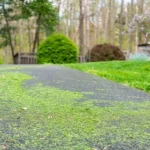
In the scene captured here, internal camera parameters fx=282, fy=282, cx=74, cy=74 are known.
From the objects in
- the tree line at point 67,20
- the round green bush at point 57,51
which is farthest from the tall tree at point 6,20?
the round green bush at point 57,51

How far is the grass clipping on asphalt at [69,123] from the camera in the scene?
4.86 feet

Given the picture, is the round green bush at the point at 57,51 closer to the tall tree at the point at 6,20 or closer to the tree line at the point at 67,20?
the tree line at the point at 67,20

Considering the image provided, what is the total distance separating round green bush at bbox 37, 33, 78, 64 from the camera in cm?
1208

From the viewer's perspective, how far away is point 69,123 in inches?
73.2

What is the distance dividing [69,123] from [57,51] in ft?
34.0

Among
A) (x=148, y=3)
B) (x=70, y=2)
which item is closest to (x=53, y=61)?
(x=148, y=3)

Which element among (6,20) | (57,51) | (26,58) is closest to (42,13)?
(6,20)

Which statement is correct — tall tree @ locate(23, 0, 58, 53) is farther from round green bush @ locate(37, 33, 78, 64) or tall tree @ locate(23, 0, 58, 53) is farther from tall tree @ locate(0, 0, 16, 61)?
round green bush @ locate(37, 33, 78, 64)

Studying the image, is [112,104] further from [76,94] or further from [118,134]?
[118,134]

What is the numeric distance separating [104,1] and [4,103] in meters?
27.9

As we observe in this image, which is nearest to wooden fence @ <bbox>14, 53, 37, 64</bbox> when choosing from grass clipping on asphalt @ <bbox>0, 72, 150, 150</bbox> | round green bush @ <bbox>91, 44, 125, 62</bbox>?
round green bush @ <bbox>91, 44, 125, 62</bbox>

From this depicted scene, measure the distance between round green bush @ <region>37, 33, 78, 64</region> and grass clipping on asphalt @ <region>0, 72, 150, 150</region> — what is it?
925cm

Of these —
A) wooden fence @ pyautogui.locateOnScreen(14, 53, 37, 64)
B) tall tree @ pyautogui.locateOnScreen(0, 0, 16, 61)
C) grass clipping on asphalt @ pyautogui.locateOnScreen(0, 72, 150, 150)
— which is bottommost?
grass clipping on asphalt @ pyautogui.locateOnScreen(0, 72, 150, 150)

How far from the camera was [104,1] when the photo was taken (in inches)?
1143
